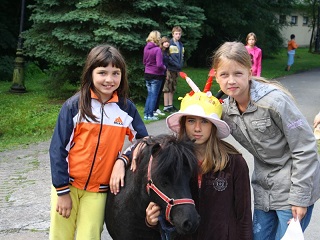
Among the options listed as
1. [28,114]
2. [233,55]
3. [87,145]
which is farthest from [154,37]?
[233,55]

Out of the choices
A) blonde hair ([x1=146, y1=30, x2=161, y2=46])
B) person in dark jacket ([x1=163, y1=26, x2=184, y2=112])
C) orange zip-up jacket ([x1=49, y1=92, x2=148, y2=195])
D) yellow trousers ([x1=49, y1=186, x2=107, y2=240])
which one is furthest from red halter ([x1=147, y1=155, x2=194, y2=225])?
person in dark jacket ([x1=163, y1=26, x2=184, y2=112])

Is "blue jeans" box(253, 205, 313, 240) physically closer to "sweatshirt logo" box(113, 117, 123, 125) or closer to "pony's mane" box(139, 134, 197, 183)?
"pony's mane" box(139, 134, 197, 183)

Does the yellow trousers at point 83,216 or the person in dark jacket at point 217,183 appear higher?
the person in dark jacket at point 217,183

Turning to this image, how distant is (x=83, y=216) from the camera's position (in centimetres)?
342

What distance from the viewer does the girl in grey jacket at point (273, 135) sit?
2.92m

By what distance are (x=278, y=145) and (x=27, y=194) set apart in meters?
4.47

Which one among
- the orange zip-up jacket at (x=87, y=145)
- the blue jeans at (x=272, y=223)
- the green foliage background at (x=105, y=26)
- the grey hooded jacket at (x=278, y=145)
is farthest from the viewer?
the green foliage background at (x=105, y=26)

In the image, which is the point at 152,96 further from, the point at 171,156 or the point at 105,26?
the point at 171,156

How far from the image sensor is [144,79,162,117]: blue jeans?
11.2 metres

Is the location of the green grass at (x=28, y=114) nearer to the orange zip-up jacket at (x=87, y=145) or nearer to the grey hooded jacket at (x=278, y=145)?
the orange zip-up jacket at (x=87, y=145)

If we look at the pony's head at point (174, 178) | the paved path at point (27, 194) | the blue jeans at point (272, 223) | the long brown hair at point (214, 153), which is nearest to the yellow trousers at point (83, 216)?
the pony's head at point (174, 178)

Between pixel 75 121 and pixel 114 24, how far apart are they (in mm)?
9181

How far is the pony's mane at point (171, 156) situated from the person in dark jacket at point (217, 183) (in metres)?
0.17

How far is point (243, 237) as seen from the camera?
3.06 meters
